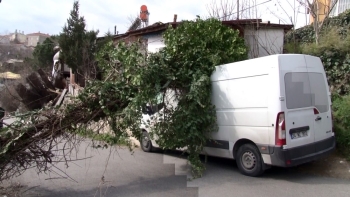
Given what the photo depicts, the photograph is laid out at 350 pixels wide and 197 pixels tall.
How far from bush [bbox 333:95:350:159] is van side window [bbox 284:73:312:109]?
1735 millimetres

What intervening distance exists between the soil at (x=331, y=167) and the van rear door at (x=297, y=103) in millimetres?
806

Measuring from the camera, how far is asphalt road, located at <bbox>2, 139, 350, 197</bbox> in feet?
18.9

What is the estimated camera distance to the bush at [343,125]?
286 inches

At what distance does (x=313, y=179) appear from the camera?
626 centimetres

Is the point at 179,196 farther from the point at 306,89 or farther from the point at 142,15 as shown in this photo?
the point at 142,15

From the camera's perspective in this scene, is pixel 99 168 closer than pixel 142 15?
Yes

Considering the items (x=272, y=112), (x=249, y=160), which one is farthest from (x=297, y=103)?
(x=249, y=160)

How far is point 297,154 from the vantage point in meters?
5.95

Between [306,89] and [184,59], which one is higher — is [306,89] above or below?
below

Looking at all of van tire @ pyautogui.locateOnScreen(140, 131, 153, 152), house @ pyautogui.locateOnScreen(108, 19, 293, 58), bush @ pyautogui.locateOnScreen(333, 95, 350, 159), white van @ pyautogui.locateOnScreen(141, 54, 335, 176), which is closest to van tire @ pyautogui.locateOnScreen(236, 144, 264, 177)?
white van @ pyautogui.locateOnScreen(141, 54, 335, 176)

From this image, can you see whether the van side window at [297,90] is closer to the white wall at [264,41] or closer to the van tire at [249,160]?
the van tire at [249,160]

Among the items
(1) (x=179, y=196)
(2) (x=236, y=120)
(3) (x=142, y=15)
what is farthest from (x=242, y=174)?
(3) (x=142, y=15)

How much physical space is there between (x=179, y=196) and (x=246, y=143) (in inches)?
70.9

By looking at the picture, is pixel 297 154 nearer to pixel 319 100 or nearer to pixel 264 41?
pixel 319 100
